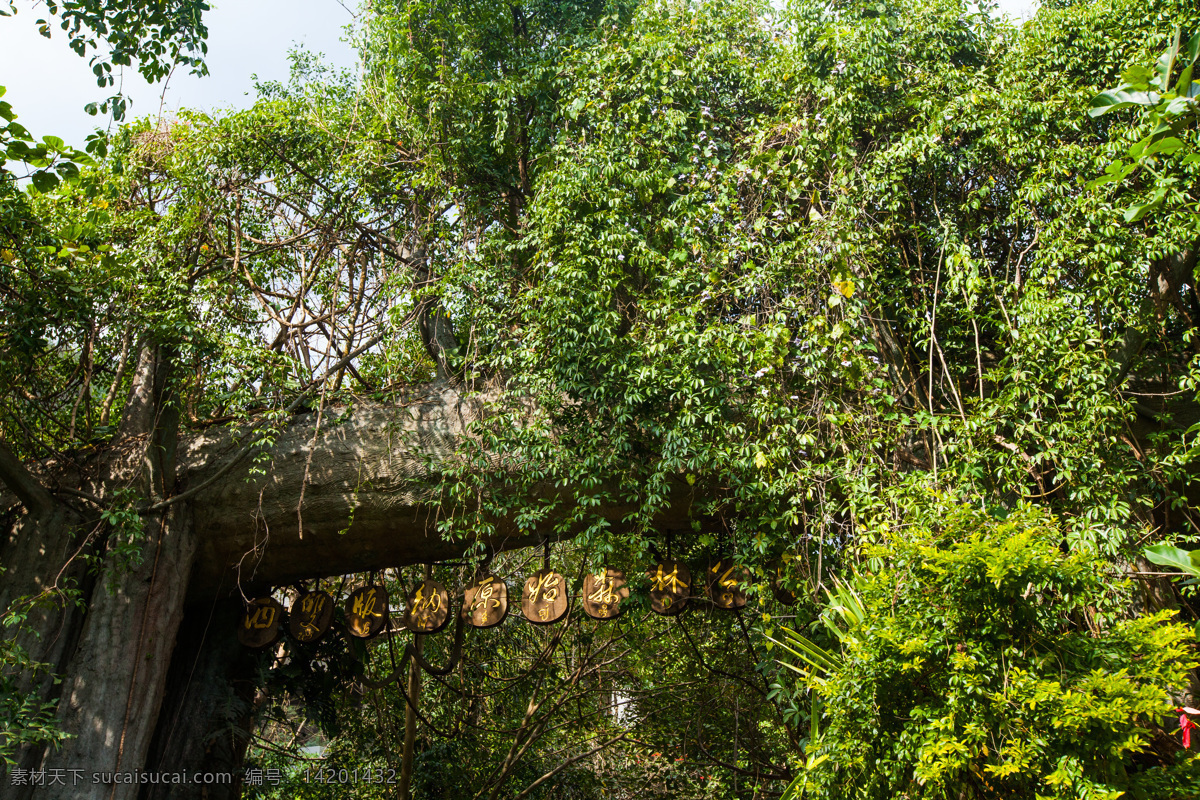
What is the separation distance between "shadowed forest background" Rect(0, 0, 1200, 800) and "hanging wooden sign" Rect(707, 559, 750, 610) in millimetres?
118

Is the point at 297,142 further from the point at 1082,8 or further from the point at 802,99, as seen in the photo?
the point at 1082,8

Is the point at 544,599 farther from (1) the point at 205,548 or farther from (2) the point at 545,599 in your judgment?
(1) the point at 205,548

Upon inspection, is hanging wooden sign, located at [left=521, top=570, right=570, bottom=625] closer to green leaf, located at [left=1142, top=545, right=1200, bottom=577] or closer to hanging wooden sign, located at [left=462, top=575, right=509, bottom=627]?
hanging wooden sign, located at [left=462, top=575, right=509, bottom=627]

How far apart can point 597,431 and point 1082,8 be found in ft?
11.4

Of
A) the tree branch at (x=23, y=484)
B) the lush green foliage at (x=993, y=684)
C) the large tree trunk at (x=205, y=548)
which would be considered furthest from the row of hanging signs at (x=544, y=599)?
the tree branch at (x=23, y=484)

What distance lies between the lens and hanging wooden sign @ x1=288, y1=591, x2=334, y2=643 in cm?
459

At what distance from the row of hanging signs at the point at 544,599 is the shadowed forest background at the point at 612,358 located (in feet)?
0.42

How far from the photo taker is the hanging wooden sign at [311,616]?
4.59m

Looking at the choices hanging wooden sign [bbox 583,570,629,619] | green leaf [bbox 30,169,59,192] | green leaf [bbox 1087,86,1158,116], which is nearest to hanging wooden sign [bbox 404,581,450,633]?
hanging wooden sign [bbox 583,570,629,619]

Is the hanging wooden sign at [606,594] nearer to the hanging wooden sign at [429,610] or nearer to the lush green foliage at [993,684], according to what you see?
→ the hanging wooden sign at [429,610]

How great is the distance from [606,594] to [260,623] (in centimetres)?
210

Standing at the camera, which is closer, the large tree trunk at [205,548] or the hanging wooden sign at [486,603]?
the large tree trunk at [205,548]

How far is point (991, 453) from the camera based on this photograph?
363cm

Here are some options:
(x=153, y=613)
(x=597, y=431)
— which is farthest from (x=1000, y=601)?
(x=153, y=613)
